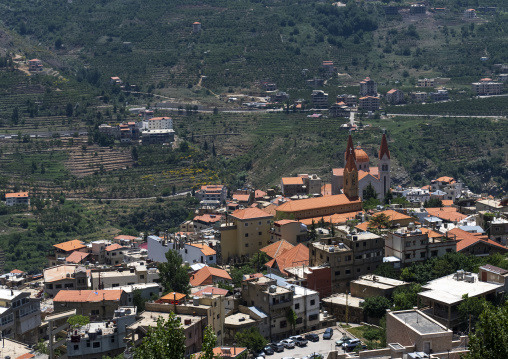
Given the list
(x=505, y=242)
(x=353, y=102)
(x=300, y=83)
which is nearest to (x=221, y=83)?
(x=300, y=83)

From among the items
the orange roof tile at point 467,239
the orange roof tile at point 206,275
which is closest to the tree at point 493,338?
the orange roof tile at point 467,239

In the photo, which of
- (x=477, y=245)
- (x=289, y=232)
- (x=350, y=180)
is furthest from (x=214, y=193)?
(x=477, y=245)

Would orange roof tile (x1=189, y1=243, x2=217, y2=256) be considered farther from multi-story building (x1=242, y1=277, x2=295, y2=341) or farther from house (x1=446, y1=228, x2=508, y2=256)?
house (x1=446, y1=228, x2=508, y2=256)

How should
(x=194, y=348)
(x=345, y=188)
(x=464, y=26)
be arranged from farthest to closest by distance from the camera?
(x=464, y=26), (x=345, y=188), (x=194, y=348)

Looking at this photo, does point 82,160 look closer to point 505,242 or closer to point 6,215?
point 6,215

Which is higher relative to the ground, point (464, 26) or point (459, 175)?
point (464, 26)

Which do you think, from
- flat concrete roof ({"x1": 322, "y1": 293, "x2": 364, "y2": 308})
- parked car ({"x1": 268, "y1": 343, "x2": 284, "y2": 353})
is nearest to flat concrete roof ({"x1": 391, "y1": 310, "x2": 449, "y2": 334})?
parked car ({"x1": 268, "y1": 343, "x2": 284, "y2": 353})

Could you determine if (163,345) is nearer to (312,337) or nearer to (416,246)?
(312,337)
